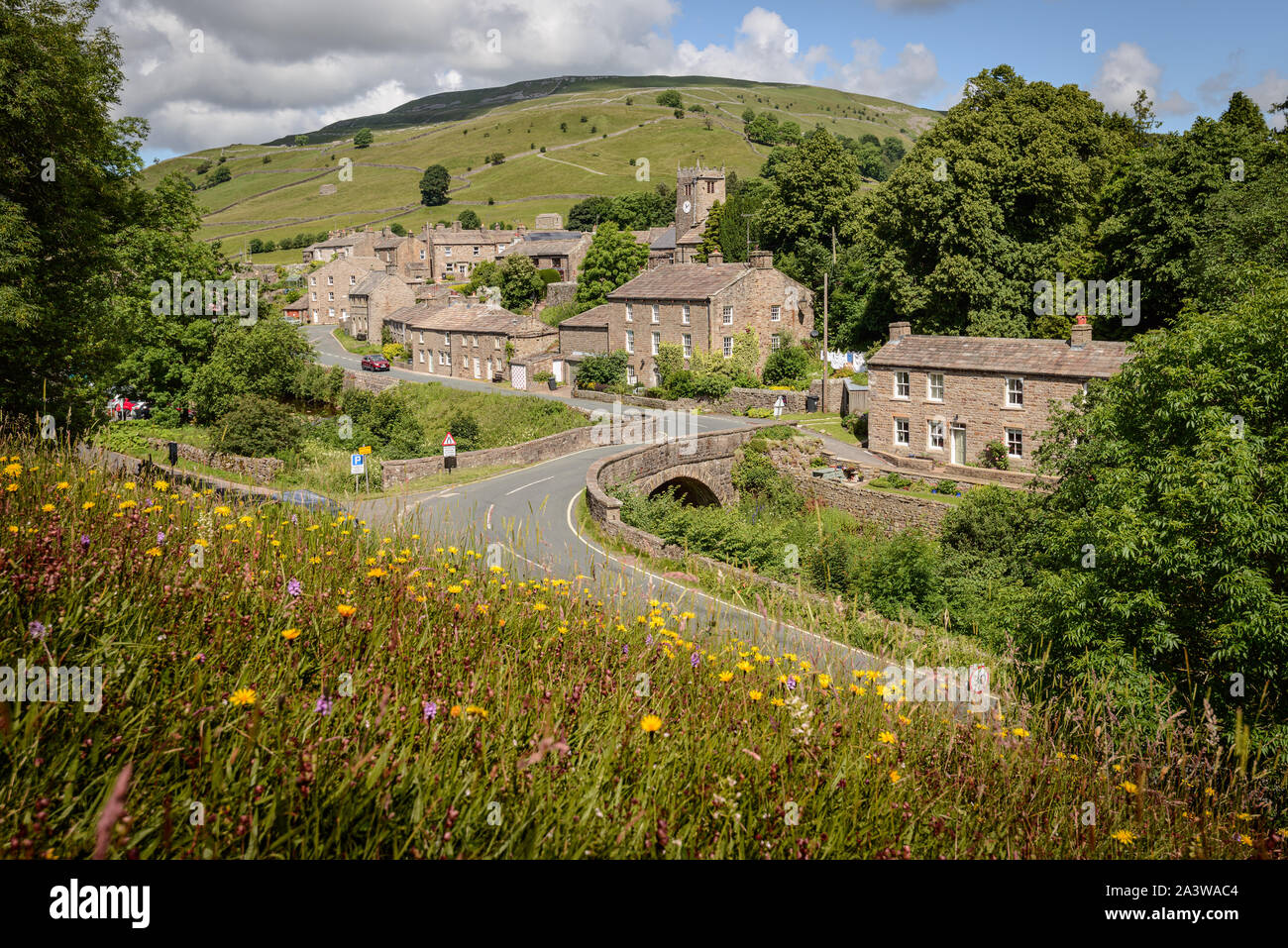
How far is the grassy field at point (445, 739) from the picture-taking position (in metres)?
3.07

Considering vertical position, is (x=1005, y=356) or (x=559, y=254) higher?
(x=559, y=254)

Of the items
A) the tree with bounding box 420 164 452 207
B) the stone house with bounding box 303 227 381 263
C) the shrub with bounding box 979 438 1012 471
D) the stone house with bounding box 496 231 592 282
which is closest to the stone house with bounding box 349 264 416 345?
the stone house with bounding box 496 231 592 282

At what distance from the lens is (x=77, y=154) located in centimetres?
1627

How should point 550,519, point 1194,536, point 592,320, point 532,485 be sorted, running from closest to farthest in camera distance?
point 1194,536 < point 550,519 < point 532,485 < point 592,320

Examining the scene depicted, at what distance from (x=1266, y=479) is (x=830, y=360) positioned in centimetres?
4409

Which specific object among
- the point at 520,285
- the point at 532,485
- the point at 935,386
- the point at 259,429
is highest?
the point at 520,285

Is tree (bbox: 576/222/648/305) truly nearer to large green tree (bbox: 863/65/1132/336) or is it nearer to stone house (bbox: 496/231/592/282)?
stone house (bbox: 496/231/592/282)

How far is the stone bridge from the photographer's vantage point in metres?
32.1

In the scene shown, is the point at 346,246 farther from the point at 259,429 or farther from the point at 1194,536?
the point at 1194,536

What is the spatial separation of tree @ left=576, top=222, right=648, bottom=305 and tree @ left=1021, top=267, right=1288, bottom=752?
57.1 metres

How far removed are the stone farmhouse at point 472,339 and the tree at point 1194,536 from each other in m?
49.4

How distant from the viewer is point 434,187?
16900 centimetres

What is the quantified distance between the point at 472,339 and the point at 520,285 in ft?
59.0

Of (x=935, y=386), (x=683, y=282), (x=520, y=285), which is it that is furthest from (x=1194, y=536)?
(x=520, y=285)
